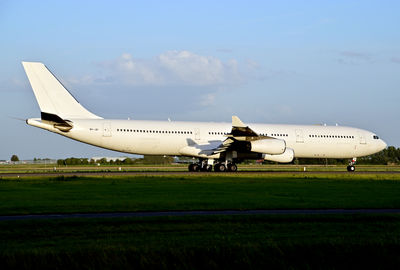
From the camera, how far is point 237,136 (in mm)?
39750

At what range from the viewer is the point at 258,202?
64.6ft

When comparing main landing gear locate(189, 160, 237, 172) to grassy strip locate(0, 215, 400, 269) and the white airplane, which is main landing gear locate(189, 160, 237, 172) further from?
grassy strip locate(0, 215, 400, 269)

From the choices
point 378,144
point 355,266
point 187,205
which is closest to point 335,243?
point 355,266

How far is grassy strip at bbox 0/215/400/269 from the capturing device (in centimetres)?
1012

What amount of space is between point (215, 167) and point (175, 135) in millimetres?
3820

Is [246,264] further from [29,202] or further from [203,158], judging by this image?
[203,158]

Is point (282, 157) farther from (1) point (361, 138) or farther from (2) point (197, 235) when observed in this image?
(2) point (197, 235)

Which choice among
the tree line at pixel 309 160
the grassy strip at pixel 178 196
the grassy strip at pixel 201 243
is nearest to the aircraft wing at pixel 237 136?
the grassy strip at pixel 178 196

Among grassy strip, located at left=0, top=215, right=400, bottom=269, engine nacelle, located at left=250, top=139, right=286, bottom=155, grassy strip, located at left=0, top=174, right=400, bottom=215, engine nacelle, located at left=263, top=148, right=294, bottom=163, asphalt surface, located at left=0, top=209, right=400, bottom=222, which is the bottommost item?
grassy strip, located at left=0, top=215, right=400, bottom=269

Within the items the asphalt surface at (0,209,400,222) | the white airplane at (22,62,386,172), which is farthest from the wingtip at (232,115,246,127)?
the asphalt surface at (0,209,400,222)

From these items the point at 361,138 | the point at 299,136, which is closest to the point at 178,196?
the point at 299,136

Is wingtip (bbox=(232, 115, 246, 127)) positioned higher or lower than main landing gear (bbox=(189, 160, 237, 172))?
higher

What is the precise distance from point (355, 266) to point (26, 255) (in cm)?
610

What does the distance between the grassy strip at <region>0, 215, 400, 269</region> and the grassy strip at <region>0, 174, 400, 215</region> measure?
303cm
